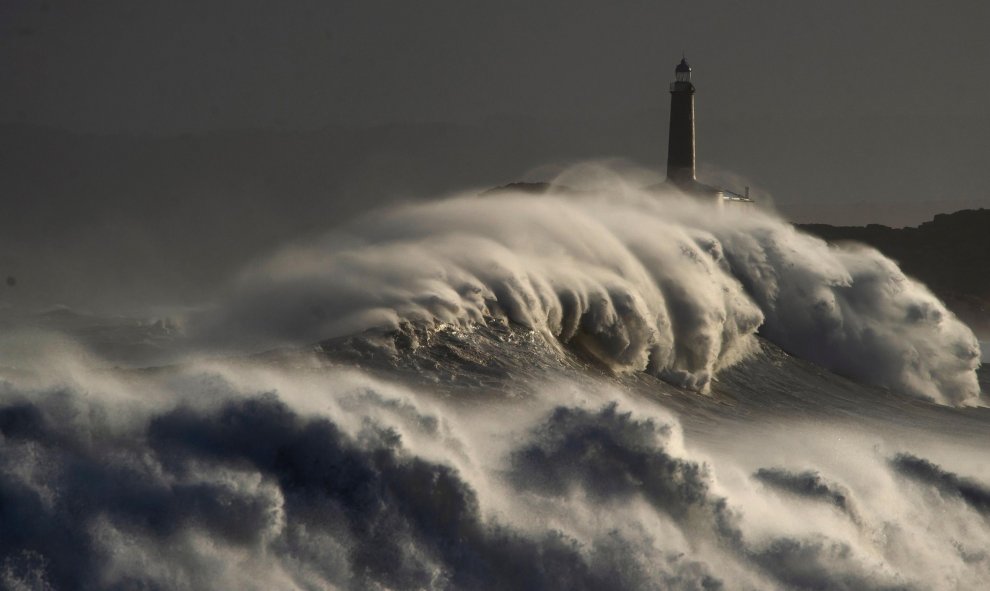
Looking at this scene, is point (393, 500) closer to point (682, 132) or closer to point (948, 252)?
point (682, 132)

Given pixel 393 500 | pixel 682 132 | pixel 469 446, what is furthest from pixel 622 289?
pixel 682 132

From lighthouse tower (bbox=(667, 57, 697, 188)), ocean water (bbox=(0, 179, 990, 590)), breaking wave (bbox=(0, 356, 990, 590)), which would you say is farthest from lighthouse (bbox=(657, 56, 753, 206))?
breaking wave (bbox=(0, 356, 990, 590))

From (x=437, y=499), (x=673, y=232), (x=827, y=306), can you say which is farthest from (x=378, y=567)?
(x=827, y=306)

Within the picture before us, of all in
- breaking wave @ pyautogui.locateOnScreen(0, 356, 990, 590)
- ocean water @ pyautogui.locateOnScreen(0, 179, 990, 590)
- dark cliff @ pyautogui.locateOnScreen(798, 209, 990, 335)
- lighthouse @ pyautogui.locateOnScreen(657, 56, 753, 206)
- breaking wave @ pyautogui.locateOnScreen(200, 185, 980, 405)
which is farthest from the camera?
dark cliff @ pyautogui.locateOnScreen(798, 209, 990, 335)

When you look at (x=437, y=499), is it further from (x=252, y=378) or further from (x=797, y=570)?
(x=797, y=570)

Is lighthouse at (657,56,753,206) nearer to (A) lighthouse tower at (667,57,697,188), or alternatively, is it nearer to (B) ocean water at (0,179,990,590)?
(A) lighthouse tower at (667,57,697,188)

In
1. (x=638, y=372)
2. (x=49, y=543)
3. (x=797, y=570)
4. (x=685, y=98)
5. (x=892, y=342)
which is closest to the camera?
(x=49, y=543)
